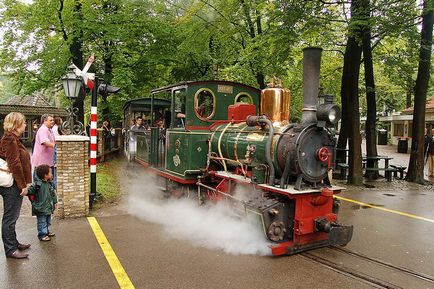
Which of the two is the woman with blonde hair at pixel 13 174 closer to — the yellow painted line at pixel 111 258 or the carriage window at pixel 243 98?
the yellow painted line at pixel 111 258

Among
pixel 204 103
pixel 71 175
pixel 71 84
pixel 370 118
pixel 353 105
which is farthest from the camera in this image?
pixel 370 118

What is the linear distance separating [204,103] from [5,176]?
4082mm

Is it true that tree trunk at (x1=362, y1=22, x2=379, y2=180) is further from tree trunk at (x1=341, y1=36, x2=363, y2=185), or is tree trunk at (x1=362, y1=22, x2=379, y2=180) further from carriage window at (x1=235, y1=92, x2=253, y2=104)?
carriage window at (x1=235, y1=92, x2=253, y2=104)

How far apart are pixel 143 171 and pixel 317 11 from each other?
7.24 metres

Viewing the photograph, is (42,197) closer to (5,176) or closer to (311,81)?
(5,176)

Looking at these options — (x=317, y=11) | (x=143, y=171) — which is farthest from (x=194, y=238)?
(x=317, y=11)

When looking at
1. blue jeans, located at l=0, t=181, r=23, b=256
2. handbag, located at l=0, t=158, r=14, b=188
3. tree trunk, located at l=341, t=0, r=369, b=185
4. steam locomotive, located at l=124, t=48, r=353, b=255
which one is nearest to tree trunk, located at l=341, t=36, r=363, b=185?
tree trunk, located at l=341, t=0, r=369, b=185

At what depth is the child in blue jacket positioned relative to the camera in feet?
17.3

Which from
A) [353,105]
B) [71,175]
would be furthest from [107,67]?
[71,175]

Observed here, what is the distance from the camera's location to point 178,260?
4.82 metres

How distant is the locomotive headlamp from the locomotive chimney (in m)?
0.18

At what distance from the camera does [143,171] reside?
11914 mm

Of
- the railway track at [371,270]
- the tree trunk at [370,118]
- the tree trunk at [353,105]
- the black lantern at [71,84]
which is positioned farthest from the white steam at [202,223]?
the tree trunk at [370,118]

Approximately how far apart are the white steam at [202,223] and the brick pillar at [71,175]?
3.61 ft
